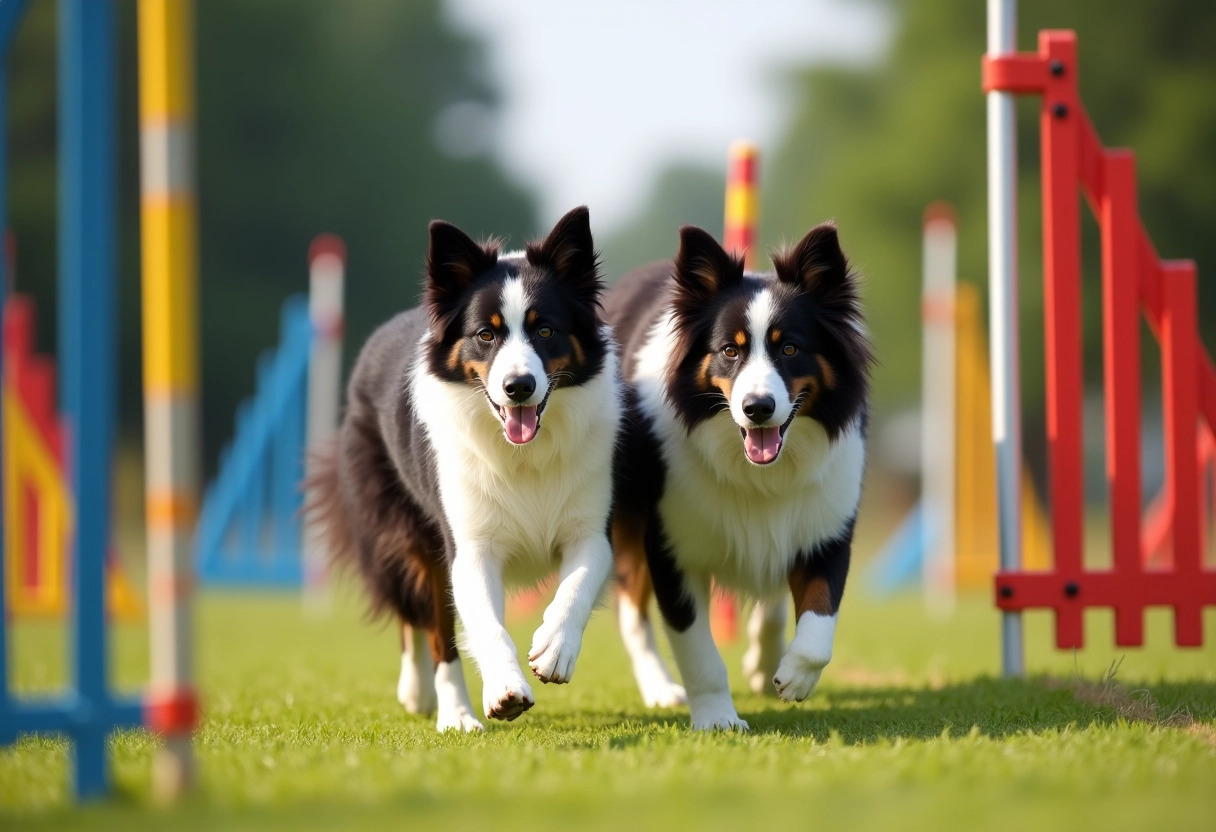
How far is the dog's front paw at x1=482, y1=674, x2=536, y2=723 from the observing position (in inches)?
173

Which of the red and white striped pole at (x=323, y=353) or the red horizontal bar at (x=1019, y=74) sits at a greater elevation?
the red horizontal bar at (x=1019, y=74)

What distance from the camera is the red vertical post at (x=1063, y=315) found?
19.7 feet

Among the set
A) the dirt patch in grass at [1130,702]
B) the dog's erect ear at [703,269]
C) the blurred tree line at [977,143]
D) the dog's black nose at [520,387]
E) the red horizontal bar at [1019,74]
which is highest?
the blurred tree line at [977,143]

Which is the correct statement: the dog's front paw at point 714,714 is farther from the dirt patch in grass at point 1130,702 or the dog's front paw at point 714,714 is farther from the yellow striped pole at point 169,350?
the yellow striped pole at point 169,350

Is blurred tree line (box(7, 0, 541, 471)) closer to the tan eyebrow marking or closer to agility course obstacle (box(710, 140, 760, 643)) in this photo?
agility course obstacle (box(710, 140, 760, 643))

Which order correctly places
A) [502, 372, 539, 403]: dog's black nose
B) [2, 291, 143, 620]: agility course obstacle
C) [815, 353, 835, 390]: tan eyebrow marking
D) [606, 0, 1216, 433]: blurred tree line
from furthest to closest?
[606, 0, 1216, 433]: blurred tree line < [2, 291, 143, 620]: agility course obstacle < [815, 353, 835, 390]: tan eyebrow marking < [502, 372, 539, 403]: dog's black nose

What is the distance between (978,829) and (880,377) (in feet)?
100.0

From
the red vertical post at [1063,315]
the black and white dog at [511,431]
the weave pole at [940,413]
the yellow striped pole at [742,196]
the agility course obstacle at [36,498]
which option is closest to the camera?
the black and white dog at [511,431]

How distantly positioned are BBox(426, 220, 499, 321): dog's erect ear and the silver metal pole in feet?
8.23

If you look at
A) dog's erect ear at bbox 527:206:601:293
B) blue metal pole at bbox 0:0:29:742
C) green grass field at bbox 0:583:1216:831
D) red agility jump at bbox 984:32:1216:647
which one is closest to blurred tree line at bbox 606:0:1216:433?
red agility jump at bbox 984:32:1216:647

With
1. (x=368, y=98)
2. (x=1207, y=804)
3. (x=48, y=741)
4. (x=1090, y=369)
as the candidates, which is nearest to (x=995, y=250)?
(x=1207, y=804)

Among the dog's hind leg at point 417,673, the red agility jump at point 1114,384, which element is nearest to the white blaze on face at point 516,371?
the dog's hind leg at point 417,673

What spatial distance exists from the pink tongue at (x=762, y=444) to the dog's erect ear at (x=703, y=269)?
2.15ft

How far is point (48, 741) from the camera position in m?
4.91
